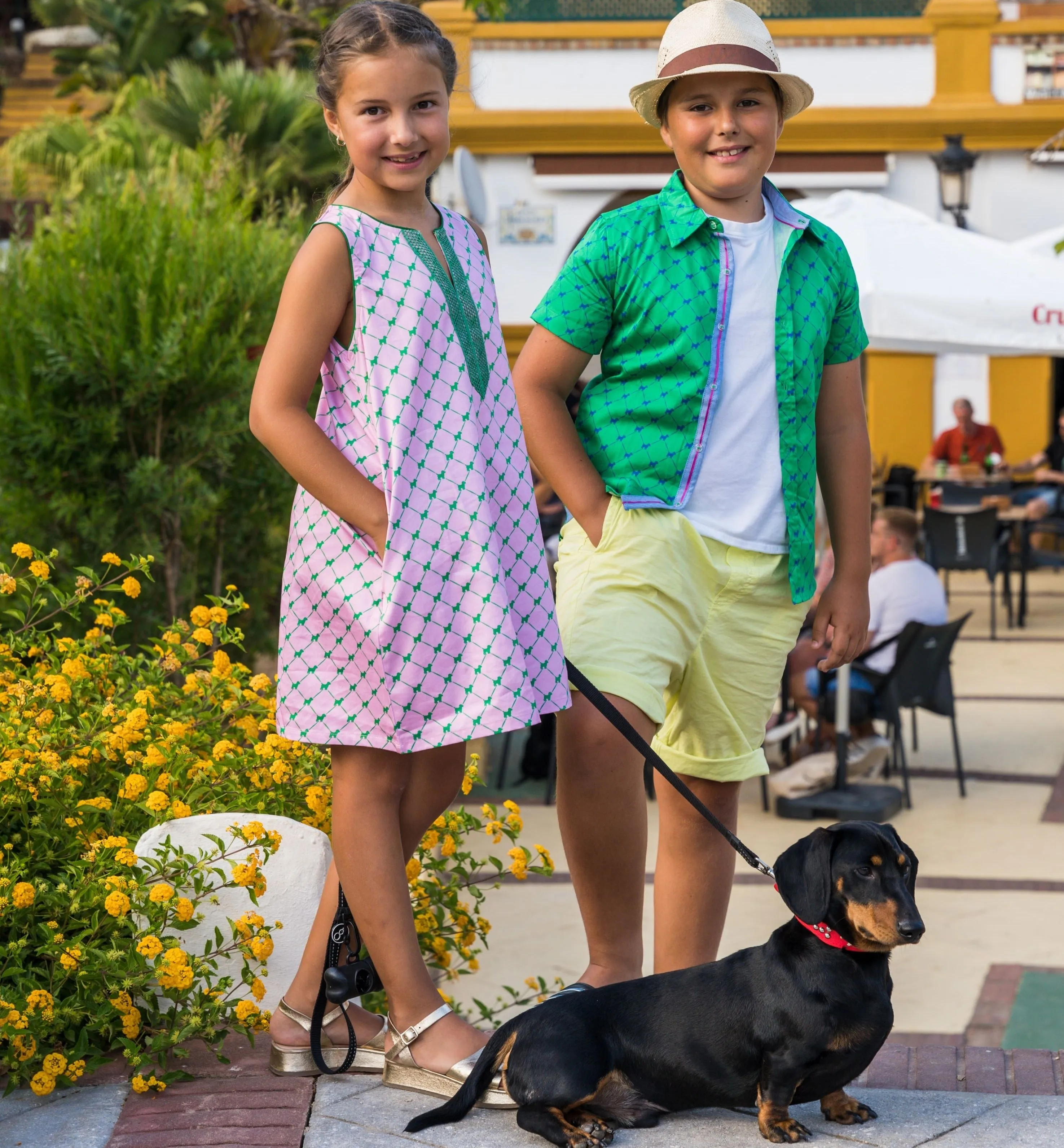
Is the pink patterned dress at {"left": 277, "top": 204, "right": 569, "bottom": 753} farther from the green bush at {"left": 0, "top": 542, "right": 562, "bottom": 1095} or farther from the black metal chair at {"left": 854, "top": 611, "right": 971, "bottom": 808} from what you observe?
the black metal chair at {"left": 854, "top": 611, "right": 971, "bottom": 808}

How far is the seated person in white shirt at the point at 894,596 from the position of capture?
712 centimetres

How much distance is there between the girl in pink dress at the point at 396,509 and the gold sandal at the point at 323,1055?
4.3 inches

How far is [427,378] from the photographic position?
2.55 meters

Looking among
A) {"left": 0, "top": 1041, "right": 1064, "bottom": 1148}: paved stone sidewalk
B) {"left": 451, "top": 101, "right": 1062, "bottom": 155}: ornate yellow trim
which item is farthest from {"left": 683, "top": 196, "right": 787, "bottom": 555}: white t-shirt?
{"left": 451, "top": 101, "right": 1062, "bottom": 155}: ornate yellow trim

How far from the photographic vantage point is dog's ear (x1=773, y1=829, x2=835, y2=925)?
2439mm

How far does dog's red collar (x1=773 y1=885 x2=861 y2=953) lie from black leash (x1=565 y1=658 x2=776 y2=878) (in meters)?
0.16

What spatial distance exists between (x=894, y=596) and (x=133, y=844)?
4.89 meters

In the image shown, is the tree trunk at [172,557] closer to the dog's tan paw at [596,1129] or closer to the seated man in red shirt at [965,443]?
the dog's tan paw at [596,1129]

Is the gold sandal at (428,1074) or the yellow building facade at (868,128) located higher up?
the yellow building facade at (868,128)

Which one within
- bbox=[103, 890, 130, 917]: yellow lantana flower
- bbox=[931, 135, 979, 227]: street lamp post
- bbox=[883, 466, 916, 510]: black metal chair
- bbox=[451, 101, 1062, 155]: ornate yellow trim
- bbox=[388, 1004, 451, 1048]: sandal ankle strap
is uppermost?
bbox=[451, 101, 1062, 155]: ornate yellow trim

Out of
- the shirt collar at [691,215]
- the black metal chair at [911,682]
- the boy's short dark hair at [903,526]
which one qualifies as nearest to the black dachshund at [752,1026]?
the shirt collar at [691,215]

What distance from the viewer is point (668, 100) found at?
2.91 m

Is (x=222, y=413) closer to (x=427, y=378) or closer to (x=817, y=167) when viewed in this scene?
(x=427, y=378)

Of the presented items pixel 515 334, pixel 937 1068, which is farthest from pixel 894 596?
pixel 515 334
